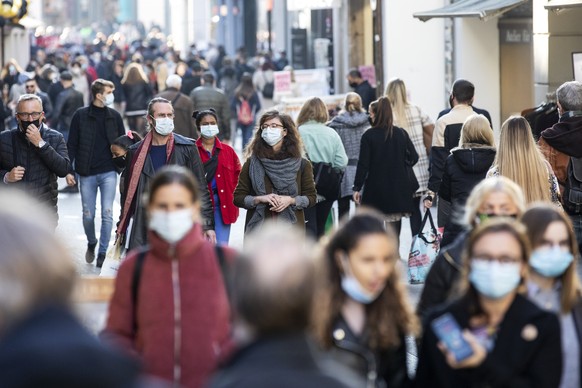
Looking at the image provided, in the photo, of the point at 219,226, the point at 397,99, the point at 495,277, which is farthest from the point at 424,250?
the point at 495,277

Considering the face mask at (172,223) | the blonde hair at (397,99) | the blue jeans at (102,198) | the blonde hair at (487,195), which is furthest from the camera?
the blonde hair at (397,99)

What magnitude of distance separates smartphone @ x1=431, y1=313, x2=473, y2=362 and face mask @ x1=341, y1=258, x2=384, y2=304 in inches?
9.3

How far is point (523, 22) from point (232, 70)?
39.6 ft

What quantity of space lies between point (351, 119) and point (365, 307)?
857 cm

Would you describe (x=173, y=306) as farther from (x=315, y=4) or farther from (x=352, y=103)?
(x=315, y=4)

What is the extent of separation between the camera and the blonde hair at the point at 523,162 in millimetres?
8484

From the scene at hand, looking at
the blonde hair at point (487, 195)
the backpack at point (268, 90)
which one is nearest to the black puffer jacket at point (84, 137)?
the blonde hair at point (487, 195)

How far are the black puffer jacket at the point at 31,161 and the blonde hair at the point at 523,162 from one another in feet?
12.3

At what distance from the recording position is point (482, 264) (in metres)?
4.70

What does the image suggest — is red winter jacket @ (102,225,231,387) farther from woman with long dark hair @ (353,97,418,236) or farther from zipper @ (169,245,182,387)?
woman with long dark hair @ (353,97,418,236)

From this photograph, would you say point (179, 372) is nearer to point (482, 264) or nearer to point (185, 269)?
point (185, 269)

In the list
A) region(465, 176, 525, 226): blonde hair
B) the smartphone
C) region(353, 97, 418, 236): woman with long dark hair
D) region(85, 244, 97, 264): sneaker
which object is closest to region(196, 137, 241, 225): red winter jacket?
region(353, 97, 418, 236): woman with long dark hair

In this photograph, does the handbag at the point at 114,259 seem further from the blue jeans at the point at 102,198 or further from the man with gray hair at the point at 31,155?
the blue jeans at the point at 102,198

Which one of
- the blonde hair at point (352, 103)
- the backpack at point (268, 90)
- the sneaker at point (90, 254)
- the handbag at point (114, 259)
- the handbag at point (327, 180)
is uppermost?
the backpack at point (268, 90)
